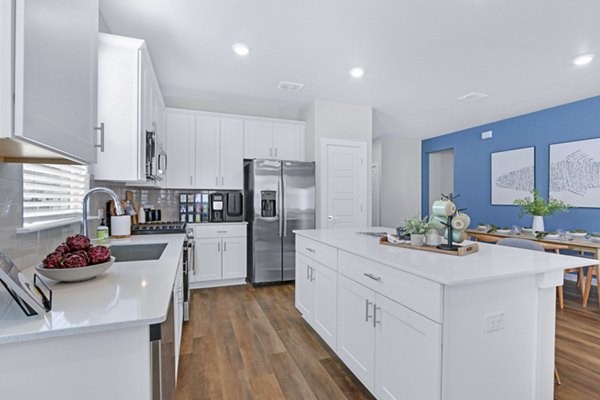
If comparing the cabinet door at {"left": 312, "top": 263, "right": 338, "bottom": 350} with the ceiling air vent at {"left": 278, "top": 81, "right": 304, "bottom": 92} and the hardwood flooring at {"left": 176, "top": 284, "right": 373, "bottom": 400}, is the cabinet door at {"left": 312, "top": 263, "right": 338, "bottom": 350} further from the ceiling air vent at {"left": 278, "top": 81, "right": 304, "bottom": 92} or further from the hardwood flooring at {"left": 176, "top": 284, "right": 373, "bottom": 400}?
the ceiling air vent at {"left": 278, "top": 81, "right": 304, "bottom": 92}

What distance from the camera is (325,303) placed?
227cm

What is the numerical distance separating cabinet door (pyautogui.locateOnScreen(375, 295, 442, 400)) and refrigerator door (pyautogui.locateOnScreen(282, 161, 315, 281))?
2523 millimetres

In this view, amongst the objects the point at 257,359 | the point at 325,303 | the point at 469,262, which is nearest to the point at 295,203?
the point at 325,303

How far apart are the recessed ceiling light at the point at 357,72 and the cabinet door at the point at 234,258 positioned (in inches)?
100

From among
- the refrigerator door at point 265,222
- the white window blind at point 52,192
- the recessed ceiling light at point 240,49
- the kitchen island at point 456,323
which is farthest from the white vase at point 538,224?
the white window blind at point 52,192

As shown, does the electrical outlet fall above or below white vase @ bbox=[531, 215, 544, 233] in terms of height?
below

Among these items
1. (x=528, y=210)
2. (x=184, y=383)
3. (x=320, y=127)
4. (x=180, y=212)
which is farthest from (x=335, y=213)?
(x=184, y=383)

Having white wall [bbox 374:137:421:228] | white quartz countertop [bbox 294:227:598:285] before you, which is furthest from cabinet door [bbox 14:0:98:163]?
Answer: white wall [bbox 374:137:421:228]

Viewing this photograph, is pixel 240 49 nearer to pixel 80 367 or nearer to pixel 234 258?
pixel 234 258

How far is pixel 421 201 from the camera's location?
6.90 m

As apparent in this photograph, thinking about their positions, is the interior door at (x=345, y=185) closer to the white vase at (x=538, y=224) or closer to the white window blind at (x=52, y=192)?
the white vase at (x=538, y=224)

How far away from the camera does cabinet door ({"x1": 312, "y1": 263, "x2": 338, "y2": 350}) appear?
213cm

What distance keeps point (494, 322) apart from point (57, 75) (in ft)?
6.44

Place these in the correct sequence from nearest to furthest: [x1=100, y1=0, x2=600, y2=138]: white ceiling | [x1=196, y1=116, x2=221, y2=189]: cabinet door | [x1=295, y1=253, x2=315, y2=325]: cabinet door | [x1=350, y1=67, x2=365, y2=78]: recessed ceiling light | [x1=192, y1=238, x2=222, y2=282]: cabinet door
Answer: [x1=100, y1=0, x2=600, y2=138]: white ceiling, [x1=295, y1=253, x2=315, y2=325]: cabinet door, [x1=350, y1=67, x2=365, y2=78]: recessed ceiling light, [x1=192, y1=238, x2=222, y2=282]: cabinet door, [x1=196, y1=116, x2=221, y2=189]: cabinet door
